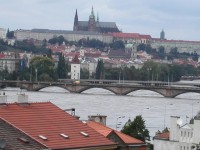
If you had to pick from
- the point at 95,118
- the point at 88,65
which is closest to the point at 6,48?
the point at 88,65

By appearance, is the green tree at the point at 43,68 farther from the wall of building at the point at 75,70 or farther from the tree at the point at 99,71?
the tree at the point at 99,71

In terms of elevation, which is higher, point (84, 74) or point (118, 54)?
point (118, 54)

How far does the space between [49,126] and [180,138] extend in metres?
6.56

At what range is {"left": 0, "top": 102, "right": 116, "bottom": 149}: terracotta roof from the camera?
8727mm

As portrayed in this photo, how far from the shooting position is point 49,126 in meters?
9.09

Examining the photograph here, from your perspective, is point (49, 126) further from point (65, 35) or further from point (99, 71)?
point (65, 35)

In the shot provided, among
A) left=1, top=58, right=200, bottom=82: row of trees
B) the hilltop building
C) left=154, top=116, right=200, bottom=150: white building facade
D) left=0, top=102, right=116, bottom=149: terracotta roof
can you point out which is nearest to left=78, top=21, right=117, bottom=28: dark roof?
the hilltop building

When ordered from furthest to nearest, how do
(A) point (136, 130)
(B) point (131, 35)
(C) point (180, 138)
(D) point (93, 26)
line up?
(B) point (131, 35) < (D) point (93, 26) < (A) point (136, 130) < (C) point (180, 138)

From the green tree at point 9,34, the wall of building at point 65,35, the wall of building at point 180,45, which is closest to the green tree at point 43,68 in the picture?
the green tree at point 9,34

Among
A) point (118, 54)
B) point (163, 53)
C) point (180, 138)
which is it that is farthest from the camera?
point (163, 53)

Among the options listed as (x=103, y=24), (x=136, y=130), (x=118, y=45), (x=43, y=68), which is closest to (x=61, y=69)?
(x=43, y=68)

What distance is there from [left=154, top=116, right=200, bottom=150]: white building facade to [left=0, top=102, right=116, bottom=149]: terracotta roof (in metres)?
5.65

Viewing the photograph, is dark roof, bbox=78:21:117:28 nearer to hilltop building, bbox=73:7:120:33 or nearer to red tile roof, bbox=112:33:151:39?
hilltop building, bbox=73:7:120:33

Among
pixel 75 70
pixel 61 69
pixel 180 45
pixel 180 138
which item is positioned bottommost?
pixel 75 70
